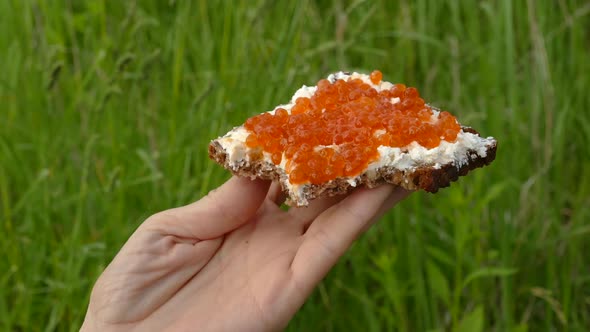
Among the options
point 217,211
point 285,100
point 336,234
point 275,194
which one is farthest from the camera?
point 285,100

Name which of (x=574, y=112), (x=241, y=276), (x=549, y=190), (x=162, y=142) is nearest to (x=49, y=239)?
(x=162, y=142)

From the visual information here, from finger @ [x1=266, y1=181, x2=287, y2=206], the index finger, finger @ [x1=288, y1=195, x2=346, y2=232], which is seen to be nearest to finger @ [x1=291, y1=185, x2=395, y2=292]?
the index finger

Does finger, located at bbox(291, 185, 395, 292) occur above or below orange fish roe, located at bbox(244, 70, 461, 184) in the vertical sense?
below

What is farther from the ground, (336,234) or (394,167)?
(394,167)

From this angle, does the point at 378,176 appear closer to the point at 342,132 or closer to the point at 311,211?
the point at 342,132

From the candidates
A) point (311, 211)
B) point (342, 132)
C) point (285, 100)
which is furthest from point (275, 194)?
point (285, 100)

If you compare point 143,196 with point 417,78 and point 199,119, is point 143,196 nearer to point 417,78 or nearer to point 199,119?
point 199,119

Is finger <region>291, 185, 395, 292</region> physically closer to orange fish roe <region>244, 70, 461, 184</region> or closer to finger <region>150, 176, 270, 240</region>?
orange fish roe <region>244, 70, 461, 184</region>
